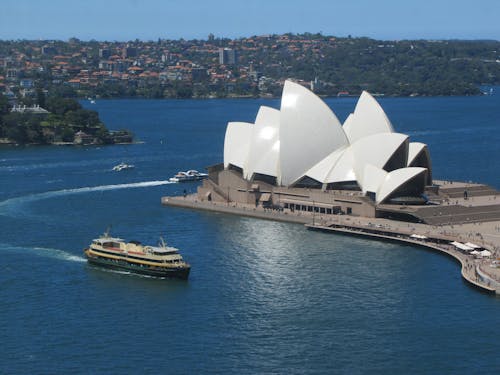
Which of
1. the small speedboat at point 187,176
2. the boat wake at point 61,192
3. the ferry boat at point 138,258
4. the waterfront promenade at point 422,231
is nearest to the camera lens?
the waterfront promenade at point 422,231

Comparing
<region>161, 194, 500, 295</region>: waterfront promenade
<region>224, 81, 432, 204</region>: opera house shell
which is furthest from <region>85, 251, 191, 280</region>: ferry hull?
<region>224, 81, 432, 204</region>: opera house shell

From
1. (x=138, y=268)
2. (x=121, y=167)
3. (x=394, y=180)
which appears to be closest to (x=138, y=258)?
(x=138, y=268)

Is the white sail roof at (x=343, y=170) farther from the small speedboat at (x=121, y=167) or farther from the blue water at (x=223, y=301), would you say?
the small speedboat at (x=121, y=167)

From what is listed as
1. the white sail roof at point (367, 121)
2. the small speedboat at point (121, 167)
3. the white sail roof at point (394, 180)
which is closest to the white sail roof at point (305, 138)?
the white sail roof at point (367, 121)

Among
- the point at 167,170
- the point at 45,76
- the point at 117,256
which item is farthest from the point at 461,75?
the point at 117,256

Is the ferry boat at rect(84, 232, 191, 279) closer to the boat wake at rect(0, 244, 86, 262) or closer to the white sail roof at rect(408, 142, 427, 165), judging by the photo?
the boat wake at rect(0, 244, 86, 262)

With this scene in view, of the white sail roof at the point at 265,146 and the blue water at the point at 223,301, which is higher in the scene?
the white sail roof at the point at 265,146

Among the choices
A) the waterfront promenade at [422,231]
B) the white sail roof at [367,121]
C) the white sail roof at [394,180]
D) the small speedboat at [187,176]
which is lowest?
the waterfront promenade at [422,231]
